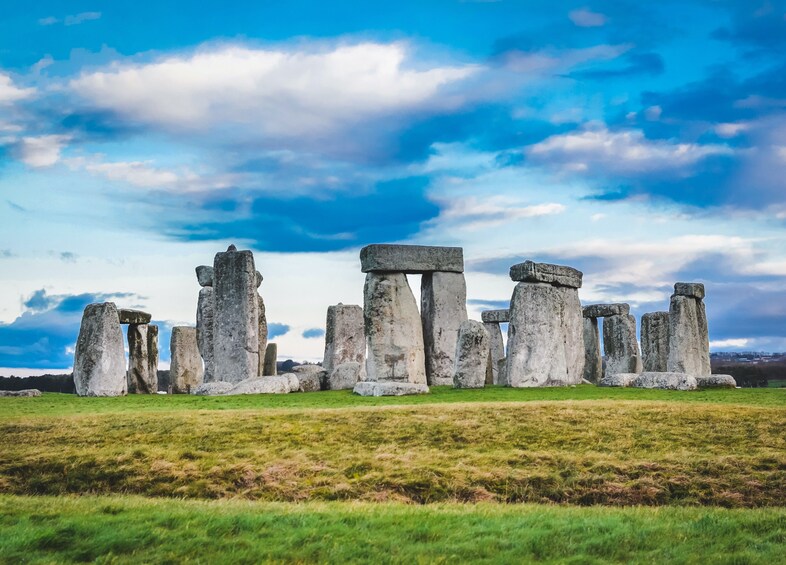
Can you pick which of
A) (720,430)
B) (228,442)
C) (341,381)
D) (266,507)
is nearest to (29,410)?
(228,442)

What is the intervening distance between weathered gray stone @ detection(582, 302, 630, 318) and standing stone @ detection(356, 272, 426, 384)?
33.7 ft

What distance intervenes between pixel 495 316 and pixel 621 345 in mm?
5848

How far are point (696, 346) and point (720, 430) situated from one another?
14001 millimetres

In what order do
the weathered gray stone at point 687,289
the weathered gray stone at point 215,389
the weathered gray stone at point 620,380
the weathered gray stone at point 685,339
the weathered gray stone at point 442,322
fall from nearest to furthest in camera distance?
1. the weathered gray stone at point 215,389
2. the weathered gray stone at point 620,380
3. the weathered gray stone at point 442,322
4. the weathered gray stone at point 685,339
5. the weathered gray stone at point 687,289

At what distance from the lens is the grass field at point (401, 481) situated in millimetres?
9992

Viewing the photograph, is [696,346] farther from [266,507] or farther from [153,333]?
[266,507]

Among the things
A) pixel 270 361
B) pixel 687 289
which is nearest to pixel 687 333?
pixel 687 289

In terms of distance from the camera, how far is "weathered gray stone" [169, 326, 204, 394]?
32125mm

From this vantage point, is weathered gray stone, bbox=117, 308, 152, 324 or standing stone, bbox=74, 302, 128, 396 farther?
weathered gray stone, bbox=117, 308, 152, 324

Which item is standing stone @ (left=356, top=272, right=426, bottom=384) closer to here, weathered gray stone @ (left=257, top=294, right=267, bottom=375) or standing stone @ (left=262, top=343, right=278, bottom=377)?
weathered gray stone @ (left=257, top=294, right=267, bottom=375)

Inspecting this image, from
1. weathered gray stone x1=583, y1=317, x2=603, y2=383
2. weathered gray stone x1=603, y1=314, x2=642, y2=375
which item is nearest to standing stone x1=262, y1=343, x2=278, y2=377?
weathered gray stone x1=583, y1=317, x2=603, y2=383

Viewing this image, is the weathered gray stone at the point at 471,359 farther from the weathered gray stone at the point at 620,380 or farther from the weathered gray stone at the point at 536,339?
the weathered gray stone at the point at 620,380

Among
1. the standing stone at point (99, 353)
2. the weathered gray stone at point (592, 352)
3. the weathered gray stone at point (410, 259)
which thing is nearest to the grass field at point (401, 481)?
the standing stone at point (99, 353)

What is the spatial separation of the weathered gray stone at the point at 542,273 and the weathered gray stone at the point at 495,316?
32.3ft
